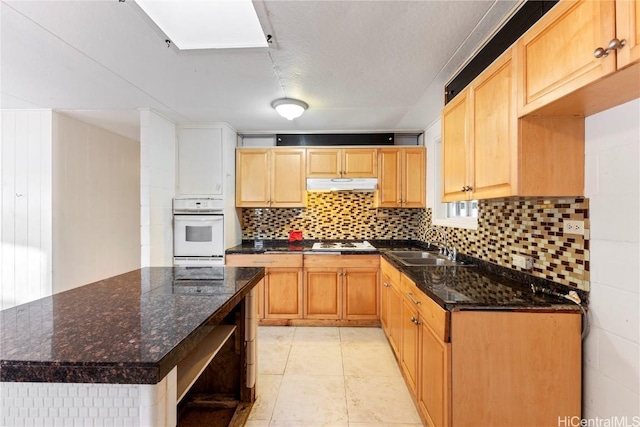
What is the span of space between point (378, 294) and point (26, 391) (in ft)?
9.41

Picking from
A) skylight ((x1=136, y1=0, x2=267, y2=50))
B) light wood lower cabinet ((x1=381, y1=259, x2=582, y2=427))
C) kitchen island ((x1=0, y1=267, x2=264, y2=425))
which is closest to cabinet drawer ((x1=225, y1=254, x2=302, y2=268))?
kitchen island ((x1=0, y1=267, x2=264, y2=425))

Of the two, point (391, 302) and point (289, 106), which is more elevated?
point (289, 106)

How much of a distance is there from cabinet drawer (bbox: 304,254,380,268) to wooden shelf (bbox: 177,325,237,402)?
165cm

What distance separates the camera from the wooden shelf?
3.61ft

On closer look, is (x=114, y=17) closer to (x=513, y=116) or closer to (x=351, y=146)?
(x=513, y=116)

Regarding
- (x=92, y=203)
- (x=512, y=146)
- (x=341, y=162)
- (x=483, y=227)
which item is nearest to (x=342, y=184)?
(x=341, y=162)

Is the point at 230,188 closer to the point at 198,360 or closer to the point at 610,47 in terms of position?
the point at 198,360

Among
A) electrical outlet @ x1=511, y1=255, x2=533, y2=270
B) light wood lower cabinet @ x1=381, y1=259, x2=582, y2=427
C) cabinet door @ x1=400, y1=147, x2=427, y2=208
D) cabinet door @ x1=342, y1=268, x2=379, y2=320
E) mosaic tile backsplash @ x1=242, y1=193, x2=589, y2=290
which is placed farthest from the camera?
cabinet door @ x1=400, y1=147, x2=427, y2=208

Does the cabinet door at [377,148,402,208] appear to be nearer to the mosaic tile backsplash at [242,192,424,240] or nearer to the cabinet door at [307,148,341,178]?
the mosaic tile backsplash at [242,192,424,240]

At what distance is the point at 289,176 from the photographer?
3.51 meters

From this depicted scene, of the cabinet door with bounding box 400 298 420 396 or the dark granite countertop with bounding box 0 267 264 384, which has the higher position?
the dark granite countertop with bounding box 0 267 264 384

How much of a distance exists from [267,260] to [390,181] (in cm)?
178

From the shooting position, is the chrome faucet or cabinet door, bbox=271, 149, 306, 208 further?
cabinet door, bbox=271, 149, 306, 208

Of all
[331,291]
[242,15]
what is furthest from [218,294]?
[331,291]
